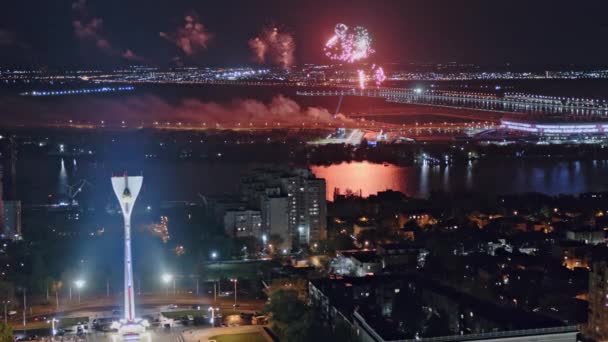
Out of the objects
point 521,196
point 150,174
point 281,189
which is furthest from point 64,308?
point 150,174

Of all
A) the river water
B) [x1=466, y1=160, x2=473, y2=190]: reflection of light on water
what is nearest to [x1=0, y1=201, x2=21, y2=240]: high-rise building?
the river water

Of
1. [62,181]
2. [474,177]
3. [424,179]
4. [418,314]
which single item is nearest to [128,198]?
[418,314]

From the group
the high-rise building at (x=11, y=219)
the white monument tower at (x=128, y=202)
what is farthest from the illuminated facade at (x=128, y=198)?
the high-rise building at (x=11, y=219)

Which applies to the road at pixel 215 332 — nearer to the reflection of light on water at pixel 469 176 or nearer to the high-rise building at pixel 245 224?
the high-rise building at pixel 245 224

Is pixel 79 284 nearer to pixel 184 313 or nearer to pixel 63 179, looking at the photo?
pixel 184 313

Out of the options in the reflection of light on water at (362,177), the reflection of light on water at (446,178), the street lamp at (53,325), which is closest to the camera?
the street lamp at (53,325)

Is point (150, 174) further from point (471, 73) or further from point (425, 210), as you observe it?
point (471, 73)
